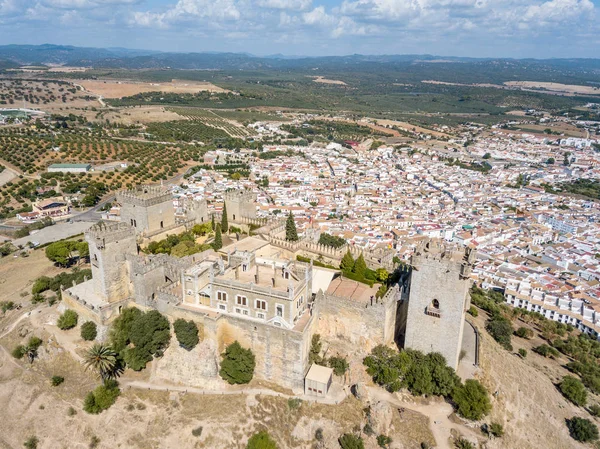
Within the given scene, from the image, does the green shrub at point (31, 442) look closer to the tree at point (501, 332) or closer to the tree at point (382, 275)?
the tree at point (382, 275)

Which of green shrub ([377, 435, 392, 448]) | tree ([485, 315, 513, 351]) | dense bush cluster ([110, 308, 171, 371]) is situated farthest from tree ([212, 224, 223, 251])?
tree ([485, 315, 513, 351])

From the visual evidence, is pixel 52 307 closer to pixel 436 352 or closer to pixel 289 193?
pixel 436 352

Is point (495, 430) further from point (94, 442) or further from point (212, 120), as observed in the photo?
point (212, 120)

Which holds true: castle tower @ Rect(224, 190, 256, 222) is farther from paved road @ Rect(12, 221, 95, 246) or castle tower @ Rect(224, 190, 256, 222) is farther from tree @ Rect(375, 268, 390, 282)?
paved road @ Rect(12, 221, 95, 246)

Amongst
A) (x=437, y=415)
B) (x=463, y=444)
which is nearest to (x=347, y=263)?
(x=437, y=415)

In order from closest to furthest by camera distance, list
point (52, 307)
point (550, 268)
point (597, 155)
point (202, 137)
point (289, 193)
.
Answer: point (52, 307) → point (550, 268) → point (289, 193) → point (202, 137) → point (597, 155)

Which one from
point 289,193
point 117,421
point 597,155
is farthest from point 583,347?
point 597,155
